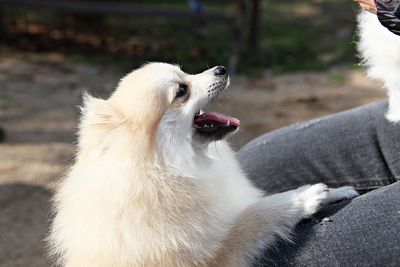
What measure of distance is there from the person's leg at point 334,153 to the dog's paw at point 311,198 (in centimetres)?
30

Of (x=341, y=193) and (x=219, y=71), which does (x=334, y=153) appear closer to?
(x=341, y=193)

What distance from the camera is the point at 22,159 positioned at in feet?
11.2

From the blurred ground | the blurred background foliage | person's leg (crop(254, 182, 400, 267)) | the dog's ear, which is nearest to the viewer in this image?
person's leg (crop(254, 182, 400, 267))

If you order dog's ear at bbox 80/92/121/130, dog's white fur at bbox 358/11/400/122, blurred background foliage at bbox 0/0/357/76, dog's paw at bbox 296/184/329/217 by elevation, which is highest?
dog's white fur at bbox 358/11/400/122

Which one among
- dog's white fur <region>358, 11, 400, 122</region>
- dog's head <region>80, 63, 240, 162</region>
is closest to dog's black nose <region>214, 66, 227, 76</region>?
dog's head <region>80, 63, 240, 162</region>

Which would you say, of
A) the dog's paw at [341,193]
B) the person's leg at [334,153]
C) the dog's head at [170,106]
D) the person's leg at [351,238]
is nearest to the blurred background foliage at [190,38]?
the person's leg at [334,153]

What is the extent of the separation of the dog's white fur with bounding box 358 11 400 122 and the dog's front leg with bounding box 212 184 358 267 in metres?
0.38

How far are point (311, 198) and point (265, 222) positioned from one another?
0.47 ft

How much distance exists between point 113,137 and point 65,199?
0.22 m

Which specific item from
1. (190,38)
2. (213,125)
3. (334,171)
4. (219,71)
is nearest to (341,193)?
(334,171)

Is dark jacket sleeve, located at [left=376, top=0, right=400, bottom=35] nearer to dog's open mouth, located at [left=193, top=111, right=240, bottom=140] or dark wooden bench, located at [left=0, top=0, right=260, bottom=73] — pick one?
dog's open mouth, located at [left=193, top=111, right=240, bottom=140]

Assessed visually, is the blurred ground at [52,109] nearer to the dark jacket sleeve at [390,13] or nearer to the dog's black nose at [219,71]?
the dog's black nose at [219,71]

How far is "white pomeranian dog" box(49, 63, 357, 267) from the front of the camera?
1315 mm

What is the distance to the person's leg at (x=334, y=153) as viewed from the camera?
5.45ft
